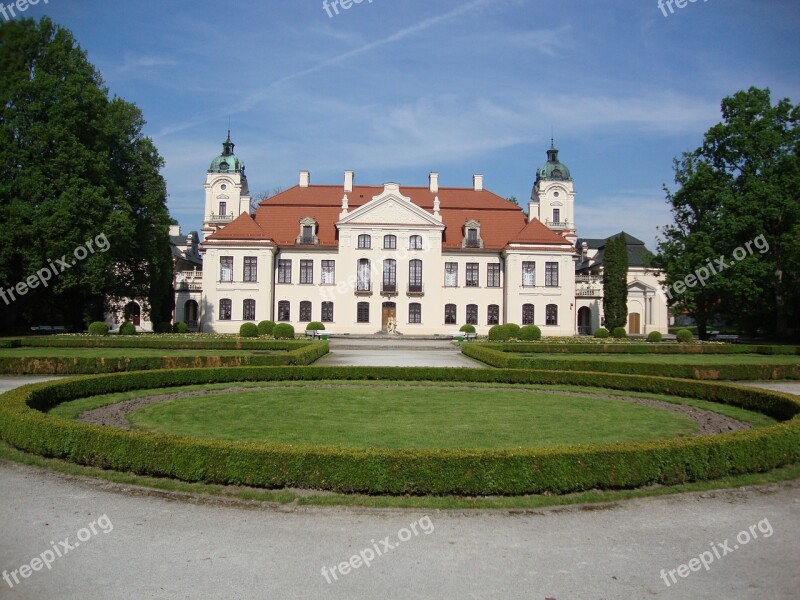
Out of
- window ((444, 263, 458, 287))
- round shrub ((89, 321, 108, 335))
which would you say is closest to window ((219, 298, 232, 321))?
round shrub ((89, 321, 108, 335))

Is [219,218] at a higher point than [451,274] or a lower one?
higher

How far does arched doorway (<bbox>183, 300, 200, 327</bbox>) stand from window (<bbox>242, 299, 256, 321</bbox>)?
11.7 metres

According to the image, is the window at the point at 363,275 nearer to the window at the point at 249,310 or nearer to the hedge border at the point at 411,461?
the window at the point at 249,310

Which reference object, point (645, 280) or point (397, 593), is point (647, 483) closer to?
point (397, 593)

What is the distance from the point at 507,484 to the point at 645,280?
58278 mm

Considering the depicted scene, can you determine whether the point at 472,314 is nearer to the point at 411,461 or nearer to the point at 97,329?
the point at 97,329

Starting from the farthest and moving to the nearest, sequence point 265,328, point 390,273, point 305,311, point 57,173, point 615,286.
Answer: point 615,286 → point 305,311 → point 390,273 → point 265,328 → point 57,173

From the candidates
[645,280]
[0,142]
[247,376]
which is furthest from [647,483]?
[645,280]

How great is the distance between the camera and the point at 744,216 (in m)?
37.1

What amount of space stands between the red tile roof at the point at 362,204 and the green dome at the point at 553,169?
63.4 feet

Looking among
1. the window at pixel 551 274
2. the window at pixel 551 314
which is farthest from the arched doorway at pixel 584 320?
the window at pixel 551 274

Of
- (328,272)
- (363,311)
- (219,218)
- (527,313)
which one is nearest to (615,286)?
(527,313)

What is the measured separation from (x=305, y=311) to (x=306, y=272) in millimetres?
3023

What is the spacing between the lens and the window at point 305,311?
47500 mm
